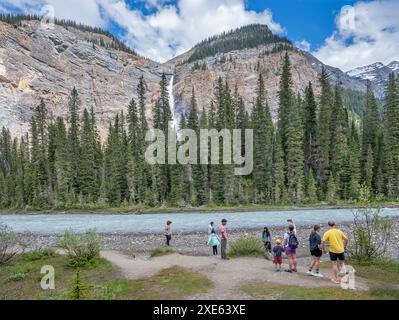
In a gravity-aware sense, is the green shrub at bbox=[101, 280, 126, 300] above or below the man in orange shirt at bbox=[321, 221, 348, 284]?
below

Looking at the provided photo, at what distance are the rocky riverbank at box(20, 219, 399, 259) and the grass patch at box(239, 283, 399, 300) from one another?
10.9 meters

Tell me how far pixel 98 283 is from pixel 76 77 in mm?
172254

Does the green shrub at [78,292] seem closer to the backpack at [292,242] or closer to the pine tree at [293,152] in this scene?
the backpack at [292,242]

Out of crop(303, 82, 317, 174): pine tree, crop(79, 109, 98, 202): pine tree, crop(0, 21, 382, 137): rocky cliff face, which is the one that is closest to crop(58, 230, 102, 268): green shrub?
crop(79, 109, 98, 202): pine tree

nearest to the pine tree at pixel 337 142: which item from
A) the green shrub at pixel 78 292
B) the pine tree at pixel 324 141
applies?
the pine tree at pixel 324 141

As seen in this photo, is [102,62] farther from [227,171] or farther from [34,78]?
[227,171]

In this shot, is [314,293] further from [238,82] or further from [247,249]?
[238,82]

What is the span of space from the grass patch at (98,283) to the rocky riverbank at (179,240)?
24.7ft

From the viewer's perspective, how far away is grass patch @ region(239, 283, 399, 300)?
12.2m

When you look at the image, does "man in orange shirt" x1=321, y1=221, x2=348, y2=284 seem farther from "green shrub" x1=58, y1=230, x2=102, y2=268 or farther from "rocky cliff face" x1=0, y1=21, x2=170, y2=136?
"rocky cliff face" x1=0, y1=21, x2=170, y2=136

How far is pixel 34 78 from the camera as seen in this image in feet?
518

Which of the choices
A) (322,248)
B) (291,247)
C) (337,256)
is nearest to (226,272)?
(291,247)

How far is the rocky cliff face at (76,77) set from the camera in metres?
149

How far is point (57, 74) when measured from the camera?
16725 cm
